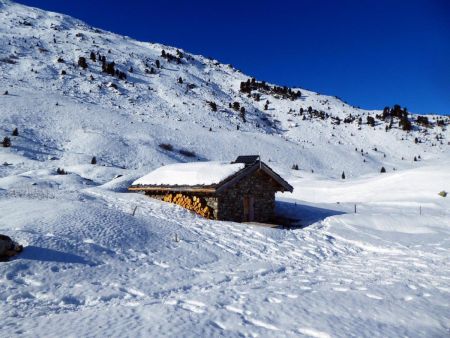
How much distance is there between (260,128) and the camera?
190 ft

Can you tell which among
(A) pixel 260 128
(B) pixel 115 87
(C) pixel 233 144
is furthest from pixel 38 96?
(A) pixel 260 128

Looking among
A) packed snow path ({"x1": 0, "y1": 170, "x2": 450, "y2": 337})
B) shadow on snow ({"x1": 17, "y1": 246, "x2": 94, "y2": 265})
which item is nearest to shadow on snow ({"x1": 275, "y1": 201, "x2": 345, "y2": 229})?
packed snow path ({"x1": 0, "y1": 170, "x2": 450, "y2": 337})

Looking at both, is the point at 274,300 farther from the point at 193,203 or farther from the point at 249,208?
the point at 249,208

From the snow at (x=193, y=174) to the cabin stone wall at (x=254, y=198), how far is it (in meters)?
0.82

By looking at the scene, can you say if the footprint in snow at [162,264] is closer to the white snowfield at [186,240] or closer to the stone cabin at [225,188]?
the white snowfield at [186,240]

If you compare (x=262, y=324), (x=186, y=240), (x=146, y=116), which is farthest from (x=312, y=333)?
(x=146, y=116)

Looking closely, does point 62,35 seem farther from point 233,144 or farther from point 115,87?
point 233,144

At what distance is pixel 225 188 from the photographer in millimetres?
19125

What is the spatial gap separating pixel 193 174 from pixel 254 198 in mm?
3553

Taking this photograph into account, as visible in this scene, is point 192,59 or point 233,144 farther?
point 192,59

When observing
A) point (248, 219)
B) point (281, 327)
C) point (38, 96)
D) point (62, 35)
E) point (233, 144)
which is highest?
point (62, 35)

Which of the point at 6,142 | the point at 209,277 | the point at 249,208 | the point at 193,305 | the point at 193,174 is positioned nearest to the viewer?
the point at 193,305

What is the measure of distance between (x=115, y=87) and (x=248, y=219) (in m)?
40.8

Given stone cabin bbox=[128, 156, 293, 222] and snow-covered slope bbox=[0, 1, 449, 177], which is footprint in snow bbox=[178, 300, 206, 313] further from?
snow-covered slope bbox=[0, 1, 449, 177]
